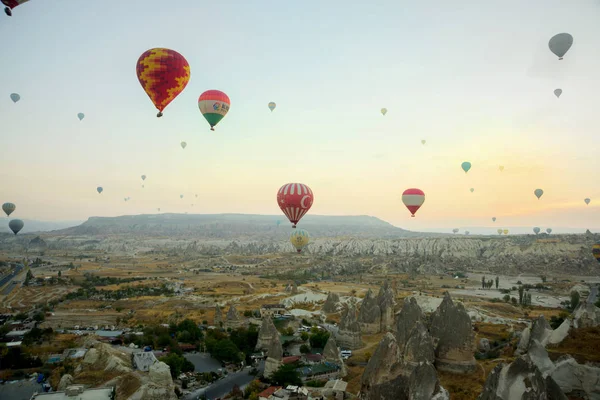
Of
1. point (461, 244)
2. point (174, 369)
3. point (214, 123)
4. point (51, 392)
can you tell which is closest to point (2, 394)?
point (51, 392)

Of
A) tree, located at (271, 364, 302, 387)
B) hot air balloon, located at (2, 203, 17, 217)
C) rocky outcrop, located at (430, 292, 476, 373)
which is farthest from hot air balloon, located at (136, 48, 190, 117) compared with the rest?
hot air balloon, located at (2, 203, 17, 217)

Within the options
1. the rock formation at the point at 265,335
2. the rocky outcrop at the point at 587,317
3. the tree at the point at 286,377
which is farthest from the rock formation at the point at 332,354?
the rocky outcrop at the point at 587,317

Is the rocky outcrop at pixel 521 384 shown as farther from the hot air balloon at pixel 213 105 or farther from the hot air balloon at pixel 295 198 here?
the hot air balloon at pixel 213 105

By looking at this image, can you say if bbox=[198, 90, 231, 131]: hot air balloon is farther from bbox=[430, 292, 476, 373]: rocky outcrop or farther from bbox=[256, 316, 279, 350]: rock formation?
bbox=[430, 292, 476, 373]: rocky outcrop

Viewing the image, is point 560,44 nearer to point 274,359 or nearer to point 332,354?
point 332,354

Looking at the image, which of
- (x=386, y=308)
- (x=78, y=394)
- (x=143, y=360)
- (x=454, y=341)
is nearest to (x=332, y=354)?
(x=386, y=308)

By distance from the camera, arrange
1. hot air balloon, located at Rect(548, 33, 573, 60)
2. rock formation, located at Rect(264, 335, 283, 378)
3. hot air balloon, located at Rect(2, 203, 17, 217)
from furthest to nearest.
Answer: hot air balloon, located at Rect(2, 203, 17, 217) → hot air balloon, located at Rect(548, 33, 573, 60) → rock formation, located at Rect(264, 335, 283, 378)
